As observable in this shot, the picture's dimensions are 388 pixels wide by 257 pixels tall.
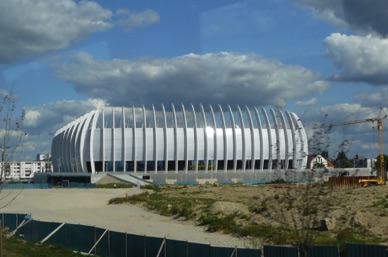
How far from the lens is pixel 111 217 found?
42469mm

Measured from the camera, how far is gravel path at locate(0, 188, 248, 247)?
1205 inches

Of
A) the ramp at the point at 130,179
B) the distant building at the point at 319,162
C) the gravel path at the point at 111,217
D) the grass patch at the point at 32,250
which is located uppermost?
the distant building at the point at 319,162

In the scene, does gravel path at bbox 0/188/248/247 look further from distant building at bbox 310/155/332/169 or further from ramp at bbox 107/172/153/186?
ramp at bbox 107/172/153/186

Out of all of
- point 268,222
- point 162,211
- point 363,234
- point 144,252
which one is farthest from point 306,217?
point 162,211

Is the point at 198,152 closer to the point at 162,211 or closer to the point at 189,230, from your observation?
the point at 162,211

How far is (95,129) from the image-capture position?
115625mm

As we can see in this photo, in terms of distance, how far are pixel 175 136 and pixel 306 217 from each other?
347 feet

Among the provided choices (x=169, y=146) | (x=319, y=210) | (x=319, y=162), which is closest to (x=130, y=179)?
(x=169, y=146)

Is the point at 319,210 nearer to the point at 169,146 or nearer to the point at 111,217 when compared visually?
the point at 111,217

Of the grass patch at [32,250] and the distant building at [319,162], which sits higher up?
the distant building at [319,162]

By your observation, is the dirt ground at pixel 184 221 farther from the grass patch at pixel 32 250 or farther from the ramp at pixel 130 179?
the ramp at pixel 130 179

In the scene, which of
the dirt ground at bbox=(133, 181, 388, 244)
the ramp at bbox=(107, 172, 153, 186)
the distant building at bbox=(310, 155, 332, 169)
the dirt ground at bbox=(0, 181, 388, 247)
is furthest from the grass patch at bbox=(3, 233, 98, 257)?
the ramp at bbox=(107, 172, 153, 186)

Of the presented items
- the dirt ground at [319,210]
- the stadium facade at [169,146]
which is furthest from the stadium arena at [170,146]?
the dirt ground at [319,210]

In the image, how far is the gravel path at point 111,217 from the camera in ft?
100
